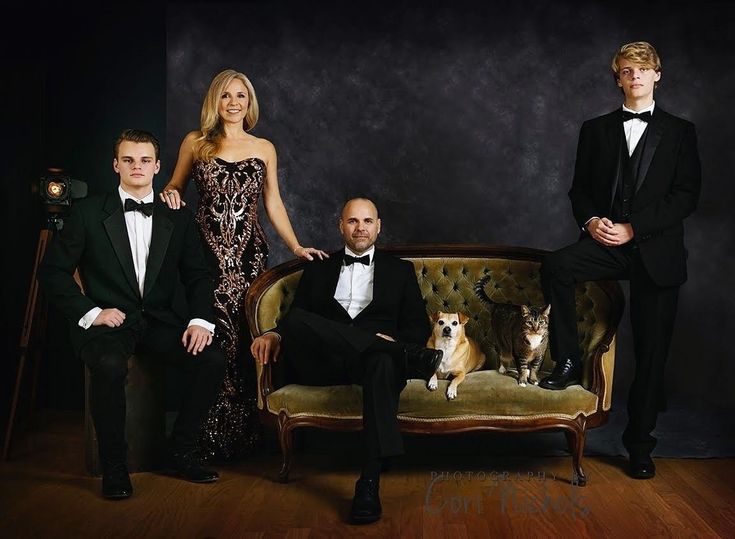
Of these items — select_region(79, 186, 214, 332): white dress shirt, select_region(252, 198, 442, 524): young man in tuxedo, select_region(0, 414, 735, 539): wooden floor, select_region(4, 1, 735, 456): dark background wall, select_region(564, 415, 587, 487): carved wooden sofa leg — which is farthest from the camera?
select_region(4, 1, 735, 456): dark background wall

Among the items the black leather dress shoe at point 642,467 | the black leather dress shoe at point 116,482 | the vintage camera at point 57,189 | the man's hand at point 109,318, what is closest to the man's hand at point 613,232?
the black leather dress shoe at point 642,467

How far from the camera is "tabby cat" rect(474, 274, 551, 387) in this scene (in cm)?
420

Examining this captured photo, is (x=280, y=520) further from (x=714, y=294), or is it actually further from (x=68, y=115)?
(x=714, y=294)

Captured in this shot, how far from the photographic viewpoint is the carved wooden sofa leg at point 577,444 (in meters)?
4.03

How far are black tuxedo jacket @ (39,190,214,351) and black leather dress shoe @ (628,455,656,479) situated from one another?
221 centimetres

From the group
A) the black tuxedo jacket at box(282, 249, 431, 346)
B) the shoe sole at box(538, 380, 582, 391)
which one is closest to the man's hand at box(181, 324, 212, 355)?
the black tuxedo jacket at box(282, 249, 431, 346)

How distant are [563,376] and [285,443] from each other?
1.39m

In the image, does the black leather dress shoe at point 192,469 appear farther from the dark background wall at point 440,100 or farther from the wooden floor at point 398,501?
the dark background wall at point 440,100

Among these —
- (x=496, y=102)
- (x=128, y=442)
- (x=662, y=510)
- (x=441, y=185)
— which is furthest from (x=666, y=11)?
(x=128, y=442)

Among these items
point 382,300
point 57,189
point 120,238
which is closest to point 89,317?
point 120,238

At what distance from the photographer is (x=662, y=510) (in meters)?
3.64

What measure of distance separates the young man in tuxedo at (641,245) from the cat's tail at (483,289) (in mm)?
515

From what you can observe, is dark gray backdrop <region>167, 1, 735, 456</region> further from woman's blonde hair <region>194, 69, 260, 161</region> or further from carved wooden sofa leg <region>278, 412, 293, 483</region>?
carved wooden sofa leg <region>278, 412, 293, 483</region>

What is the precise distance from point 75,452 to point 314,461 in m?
1.34
